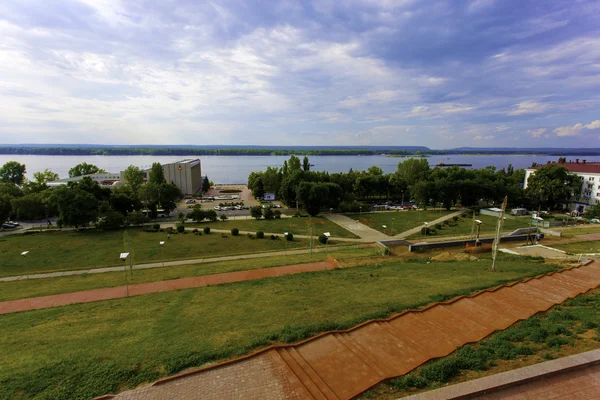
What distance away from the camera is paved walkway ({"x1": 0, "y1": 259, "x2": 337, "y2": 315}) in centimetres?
1562

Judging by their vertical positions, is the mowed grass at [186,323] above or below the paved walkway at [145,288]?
above

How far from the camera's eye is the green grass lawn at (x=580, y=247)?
22703mm

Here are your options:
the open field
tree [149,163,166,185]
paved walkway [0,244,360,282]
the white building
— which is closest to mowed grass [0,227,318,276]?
paved walkway [0,244,360,282]

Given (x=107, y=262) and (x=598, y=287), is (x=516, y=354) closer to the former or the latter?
(x=598, y=287)

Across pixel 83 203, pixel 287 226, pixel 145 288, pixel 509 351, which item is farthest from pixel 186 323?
pixel 83 203

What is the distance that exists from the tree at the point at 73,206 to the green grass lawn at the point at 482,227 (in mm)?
38405

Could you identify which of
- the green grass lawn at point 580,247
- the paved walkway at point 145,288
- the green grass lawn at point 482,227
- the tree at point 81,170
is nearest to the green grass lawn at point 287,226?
the green grass lawn at point 482,227

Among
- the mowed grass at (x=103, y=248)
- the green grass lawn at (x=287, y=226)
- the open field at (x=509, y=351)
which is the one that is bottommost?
the mowed grass at (x=103, y=248)

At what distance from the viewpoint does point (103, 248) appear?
29062mm

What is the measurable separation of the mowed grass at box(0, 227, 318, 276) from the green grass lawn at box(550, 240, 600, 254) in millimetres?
21205

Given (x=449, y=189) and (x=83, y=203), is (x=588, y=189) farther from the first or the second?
(x=83, y=203)

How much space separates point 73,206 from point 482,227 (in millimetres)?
49622

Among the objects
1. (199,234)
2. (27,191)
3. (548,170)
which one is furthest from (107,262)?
(548,170)

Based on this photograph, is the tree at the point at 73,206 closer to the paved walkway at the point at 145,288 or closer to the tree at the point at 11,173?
the paved walkway at the point at 145,288
